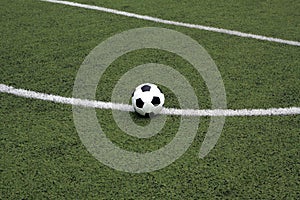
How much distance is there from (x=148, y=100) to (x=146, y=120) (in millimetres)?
196

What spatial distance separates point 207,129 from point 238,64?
124 centimetres

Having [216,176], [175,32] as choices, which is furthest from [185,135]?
[175,32]

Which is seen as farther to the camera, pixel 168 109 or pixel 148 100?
pixel 168 109

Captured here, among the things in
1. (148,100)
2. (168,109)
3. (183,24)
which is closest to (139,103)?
(148,100)

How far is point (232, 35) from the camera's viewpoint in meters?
5.33

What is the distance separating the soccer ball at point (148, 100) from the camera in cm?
383

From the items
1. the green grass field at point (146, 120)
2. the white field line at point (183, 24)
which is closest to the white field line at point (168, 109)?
the green grass field at point (146, 120)

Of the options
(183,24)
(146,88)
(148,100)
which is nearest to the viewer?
(148,100)

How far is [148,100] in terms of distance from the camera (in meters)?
3.81

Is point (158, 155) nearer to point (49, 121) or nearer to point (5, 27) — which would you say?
point (49, 121)

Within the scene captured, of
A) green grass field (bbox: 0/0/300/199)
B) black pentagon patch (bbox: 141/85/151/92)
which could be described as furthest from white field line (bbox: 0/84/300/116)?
black pentagon patch (bbox: 141/85/151/92)

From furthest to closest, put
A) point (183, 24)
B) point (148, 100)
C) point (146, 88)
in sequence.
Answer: point (183, 24)
point (146, 88)
point (148, 100)

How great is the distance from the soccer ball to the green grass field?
10 centimetres

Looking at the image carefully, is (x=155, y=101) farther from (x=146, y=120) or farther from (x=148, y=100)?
(x=146, y=120)
